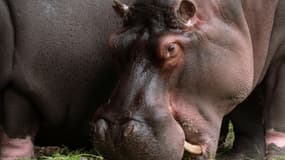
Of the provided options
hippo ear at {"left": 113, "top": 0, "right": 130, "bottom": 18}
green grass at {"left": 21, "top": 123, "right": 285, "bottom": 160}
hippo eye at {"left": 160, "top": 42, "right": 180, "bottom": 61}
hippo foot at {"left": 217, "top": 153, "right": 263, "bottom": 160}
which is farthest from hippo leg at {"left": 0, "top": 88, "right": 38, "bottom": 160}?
hippo foot at {"left": 217, "top": 153, "right": 263, "bottom": 160}

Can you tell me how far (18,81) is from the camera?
480 centimetres

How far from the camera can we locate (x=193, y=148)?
4211 millimetres

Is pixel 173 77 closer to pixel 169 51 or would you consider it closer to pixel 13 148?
pixel 169 51

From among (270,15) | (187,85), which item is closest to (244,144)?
(270,15)

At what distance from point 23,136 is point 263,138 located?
1449mm

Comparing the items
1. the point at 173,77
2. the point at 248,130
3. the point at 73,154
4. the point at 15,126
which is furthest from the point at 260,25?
Answer: the point at 15,126

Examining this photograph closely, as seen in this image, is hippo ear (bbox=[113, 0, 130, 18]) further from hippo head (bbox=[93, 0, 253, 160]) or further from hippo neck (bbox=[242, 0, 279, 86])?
hippo neck (bbox=[242, 0, 279, 86])

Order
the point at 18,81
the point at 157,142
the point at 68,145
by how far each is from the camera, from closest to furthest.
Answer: the point at 157,142 < the point at 18,81 < the point at 68,145

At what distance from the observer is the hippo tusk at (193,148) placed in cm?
417

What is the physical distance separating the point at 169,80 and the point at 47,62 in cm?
93

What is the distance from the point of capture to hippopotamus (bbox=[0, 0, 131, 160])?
480 cm

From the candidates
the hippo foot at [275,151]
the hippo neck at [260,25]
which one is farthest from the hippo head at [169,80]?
the hippo foot at [275,151]

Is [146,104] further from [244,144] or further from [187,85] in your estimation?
[244,144]

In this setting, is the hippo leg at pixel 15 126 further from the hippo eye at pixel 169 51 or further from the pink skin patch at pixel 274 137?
the pink skin patch at pixel 274 137
